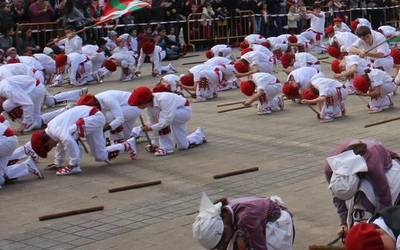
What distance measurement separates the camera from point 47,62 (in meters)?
17.7

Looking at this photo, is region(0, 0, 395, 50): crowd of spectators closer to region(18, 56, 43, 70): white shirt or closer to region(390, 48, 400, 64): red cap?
region(18, 56, 43, 70): white shirt

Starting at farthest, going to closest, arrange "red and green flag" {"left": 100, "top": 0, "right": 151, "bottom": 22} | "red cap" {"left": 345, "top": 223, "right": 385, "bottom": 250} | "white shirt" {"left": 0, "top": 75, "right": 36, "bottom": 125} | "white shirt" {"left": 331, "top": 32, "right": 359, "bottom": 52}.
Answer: "white shirt" {"left": 331, "top": 32, "right": 359, "bottom": 52} → "red and green flag" {"left": 100, "top": 0, "right": 151, "bottom": 22} → "white shirt" {"left": 0, "top": 75, "right": 36, "bottom": 125} → "red cap" {"left": 345, "top": 223, "right": 385, "bottom": 250}

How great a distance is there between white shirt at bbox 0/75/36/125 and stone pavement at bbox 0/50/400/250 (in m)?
0.52

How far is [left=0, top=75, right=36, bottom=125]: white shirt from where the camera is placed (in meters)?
12.6

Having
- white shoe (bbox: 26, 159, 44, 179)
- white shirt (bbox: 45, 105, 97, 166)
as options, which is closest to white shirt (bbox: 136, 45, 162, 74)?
white shirt (bbox: 45, 105, 97, 166)

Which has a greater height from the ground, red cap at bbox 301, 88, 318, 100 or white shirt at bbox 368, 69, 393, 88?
white shirt at bbox 368, 69, 393, 88

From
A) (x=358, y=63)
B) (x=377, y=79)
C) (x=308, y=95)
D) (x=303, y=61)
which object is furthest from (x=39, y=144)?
(x=303, y=61)

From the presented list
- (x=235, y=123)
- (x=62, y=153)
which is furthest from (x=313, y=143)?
(x=62, y=153)

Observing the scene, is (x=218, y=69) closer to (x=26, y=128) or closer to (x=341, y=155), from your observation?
(x=26, y=128)

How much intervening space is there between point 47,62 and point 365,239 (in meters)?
14.4

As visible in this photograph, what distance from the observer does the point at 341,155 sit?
19.6ft

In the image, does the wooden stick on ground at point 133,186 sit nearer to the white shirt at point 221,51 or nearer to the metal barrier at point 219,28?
the white shirt at point 221,51

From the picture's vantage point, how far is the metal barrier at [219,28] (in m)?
25.6

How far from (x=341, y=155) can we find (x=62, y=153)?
5263 millimetres
